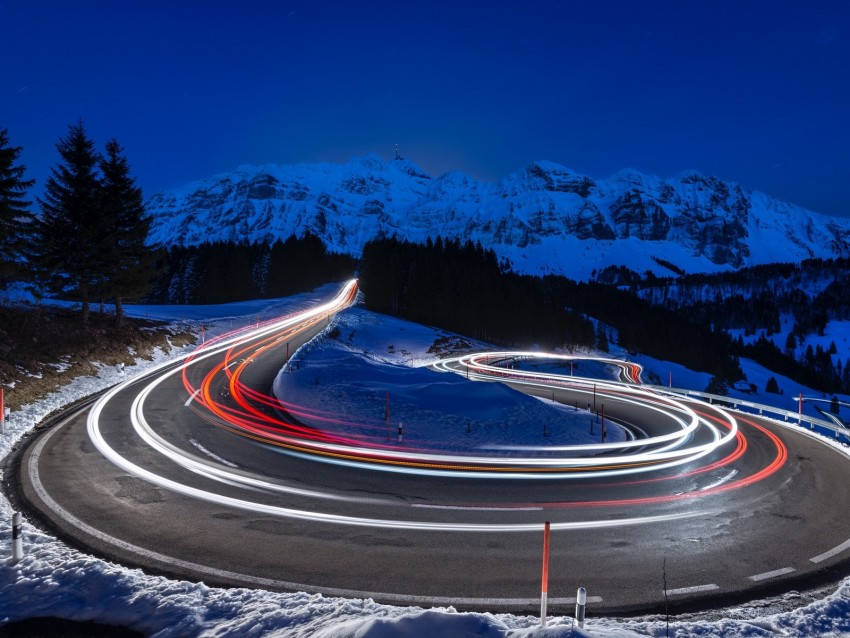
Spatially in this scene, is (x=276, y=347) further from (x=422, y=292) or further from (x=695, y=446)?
(x=422, y=292)

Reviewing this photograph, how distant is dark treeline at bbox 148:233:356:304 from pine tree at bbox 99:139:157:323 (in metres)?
51.8

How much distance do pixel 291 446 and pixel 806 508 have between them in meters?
14.1

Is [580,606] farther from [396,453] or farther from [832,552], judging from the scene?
[396,453]

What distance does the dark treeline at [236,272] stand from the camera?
92000mm

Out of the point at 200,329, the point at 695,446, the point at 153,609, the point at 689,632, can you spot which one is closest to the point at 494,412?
the point at 695,446

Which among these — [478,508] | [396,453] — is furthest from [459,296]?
[478,508]

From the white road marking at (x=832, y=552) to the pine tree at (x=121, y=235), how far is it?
3692 centimetres

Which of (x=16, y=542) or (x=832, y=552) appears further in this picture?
(x=832, y=552)

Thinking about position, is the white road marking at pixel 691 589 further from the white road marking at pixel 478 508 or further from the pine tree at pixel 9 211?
the pine tree at pixel 9 211

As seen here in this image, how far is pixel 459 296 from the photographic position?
8081cm

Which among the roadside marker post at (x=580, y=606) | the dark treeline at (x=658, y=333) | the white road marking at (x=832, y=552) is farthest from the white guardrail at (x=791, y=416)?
the dark treeline at (x=658, y=333)

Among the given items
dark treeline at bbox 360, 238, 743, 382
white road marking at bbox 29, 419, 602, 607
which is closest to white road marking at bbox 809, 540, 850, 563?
white road marking at bbox 29, 419, 602, 607

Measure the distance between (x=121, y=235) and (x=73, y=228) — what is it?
2.69 meters

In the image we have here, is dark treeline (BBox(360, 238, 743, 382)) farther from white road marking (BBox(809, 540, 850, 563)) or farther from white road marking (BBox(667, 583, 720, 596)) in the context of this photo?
white road marking (BBox(667, 583, 720, 596))
